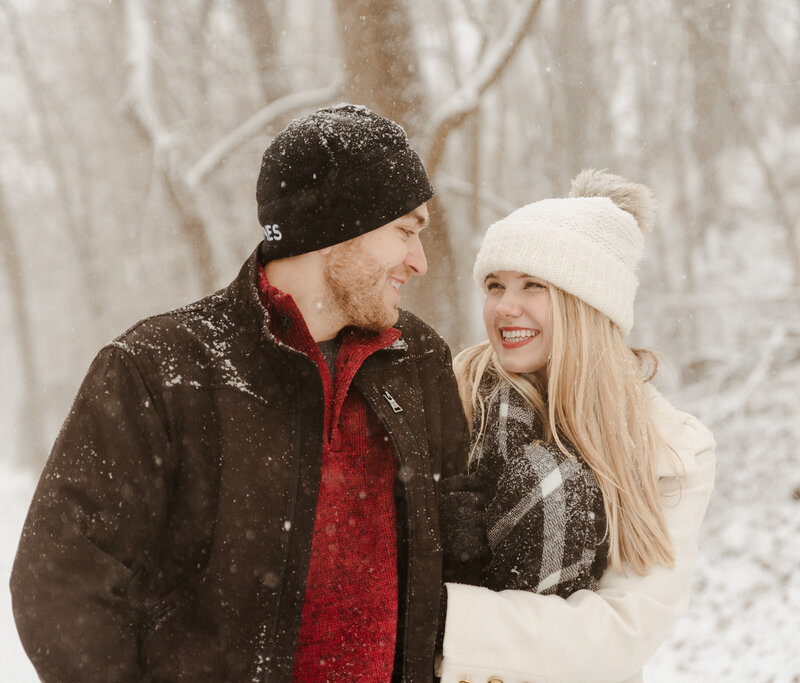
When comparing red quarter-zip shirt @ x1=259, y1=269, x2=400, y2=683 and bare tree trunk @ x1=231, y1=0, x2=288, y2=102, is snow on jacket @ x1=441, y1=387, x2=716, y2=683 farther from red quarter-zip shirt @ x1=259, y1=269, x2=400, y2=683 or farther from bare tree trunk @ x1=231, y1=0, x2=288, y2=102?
bare tree trunk @ x1=231, y1=0, x2=288, y2=102

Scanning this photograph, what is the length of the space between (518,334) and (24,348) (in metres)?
14.1

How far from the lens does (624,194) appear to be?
9.48ft

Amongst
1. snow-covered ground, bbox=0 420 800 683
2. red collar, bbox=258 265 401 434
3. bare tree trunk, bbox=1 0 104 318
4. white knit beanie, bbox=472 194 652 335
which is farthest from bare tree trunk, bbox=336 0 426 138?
bare tree trunk, bbox=1 0 104 318

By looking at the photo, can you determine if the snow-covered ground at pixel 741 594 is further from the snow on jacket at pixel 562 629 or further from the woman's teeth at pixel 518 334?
the woman's teeth at pixel 518 334

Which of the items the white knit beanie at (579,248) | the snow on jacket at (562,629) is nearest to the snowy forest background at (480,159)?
the white knit beanie at (579,248)

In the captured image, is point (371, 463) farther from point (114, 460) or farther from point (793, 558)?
point (793, 558)

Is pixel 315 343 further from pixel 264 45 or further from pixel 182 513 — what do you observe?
pixel 264 45

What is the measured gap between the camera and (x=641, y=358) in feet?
9.80

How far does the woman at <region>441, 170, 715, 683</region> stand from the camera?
7.55 feet

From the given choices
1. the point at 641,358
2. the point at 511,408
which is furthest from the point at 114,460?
the point at 641,358

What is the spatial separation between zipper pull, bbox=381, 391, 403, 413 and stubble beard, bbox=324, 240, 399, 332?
0.70 ft

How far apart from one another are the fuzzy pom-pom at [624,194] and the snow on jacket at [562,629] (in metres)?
1.33

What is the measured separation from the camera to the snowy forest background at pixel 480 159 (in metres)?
5.57

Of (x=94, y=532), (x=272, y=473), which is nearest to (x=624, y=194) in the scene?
(x=272, y=473)
